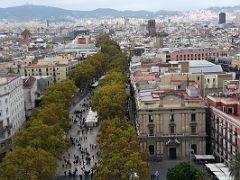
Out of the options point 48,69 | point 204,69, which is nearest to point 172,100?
point 204,69

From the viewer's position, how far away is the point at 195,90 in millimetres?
79188

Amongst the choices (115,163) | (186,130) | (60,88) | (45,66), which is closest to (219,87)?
(186,130)

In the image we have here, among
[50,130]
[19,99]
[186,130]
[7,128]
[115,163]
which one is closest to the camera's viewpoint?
[115,163]

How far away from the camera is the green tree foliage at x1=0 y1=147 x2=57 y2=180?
2175 inches

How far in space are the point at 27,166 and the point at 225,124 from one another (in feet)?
85.3

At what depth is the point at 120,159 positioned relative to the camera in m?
56.6

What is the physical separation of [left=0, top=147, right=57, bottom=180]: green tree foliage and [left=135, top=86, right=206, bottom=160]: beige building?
770 inches

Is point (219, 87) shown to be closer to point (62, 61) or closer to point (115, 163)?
Result: point (115, 163)

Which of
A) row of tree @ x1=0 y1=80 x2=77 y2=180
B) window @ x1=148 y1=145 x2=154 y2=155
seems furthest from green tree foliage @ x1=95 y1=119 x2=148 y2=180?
window @ x1=148 y1=145 x2=154 y2=155

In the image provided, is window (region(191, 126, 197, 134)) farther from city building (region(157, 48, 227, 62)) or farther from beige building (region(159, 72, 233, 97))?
city building (region(157, 48, 227, 62))

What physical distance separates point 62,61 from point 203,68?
177 ft

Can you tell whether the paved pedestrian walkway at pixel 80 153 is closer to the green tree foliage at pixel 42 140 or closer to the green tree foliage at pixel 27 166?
the green tree foliage at pixel 42 140

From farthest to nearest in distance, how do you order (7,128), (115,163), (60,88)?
1. (60,88)
2. (7,128)
3. (115,163)

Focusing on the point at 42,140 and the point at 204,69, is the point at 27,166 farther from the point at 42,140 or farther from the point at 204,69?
the point at 204,69
